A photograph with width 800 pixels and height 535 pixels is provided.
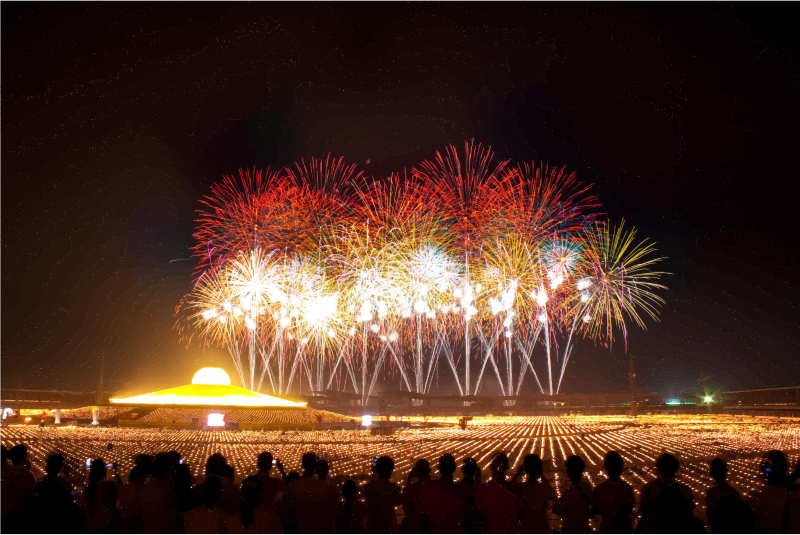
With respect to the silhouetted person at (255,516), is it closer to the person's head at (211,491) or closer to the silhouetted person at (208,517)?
the silhouetted person at (208,517)

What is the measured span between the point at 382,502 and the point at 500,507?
169cm

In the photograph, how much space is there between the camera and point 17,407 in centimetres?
8144

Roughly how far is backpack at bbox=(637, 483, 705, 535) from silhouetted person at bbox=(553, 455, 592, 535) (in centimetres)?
79

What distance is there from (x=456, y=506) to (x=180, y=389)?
184 ft

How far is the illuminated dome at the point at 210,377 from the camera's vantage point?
6167cm

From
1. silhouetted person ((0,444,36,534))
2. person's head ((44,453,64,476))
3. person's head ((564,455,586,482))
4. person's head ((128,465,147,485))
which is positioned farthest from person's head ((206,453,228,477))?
person's head ((564,455,586,482))

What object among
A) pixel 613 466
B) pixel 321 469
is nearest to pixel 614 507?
pixel 613 466

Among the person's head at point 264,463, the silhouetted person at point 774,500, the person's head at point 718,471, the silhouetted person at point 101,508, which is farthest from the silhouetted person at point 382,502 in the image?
the silhouetted person at point 774,500

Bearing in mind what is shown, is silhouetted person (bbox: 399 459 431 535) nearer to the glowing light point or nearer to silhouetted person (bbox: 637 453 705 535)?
silhouetted person (bbox: 637 453 705 535)

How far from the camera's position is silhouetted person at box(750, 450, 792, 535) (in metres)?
7.43

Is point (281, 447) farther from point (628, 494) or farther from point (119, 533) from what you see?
point (628, 494)

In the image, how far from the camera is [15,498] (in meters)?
8.72

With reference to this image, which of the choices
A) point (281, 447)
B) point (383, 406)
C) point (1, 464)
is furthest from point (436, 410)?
point (1, 464)

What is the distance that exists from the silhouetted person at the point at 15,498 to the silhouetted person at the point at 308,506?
13.0ft
